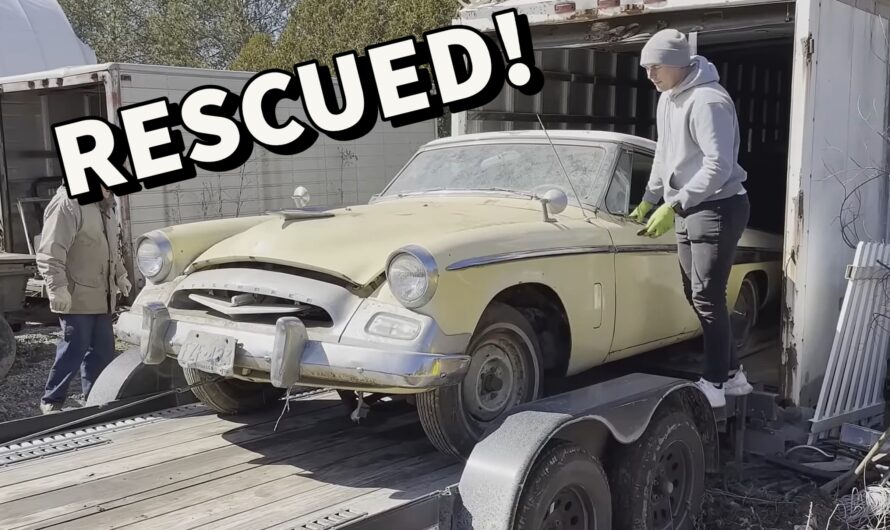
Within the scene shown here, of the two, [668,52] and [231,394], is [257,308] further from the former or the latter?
[668,52]

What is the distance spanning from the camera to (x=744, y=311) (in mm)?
6629

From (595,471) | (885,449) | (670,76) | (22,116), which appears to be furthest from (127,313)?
(22,116)

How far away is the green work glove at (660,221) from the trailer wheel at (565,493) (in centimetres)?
144

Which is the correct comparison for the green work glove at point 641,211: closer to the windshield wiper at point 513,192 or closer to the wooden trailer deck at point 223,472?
the windshield wiper at point 513,192

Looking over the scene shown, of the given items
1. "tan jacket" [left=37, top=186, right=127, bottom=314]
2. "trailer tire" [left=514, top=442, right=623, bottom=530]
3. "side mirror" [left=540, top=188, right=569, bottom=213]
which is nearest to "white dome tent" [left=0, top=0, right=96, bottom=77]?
"tan jacket" [left=37, top=186, right=127, bottom=314]

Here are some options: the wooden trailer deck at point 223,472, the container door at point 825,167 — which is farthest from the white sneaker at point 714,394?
the wooden trailer deck at point 223,472

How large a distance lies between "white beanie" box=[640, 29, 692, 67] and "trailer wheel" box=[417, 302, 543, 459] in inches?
61.1

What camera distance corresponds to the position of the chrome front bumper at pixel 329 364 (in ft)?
12.1

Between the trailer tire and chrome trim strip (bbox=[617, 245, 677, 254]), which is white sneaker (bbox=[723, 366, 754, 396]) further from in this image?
the trailer tire

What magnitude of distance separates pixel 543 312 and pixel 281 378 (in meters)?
1.48

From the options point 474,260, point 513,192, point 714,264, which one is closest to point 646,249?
point 714,264

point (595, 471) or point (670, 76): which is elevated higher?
point (670, 76)

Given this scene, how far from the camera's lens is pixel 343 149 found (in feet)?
40.8

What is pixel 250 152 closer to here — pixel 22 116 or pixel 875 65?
Answer: pixel 22 116
